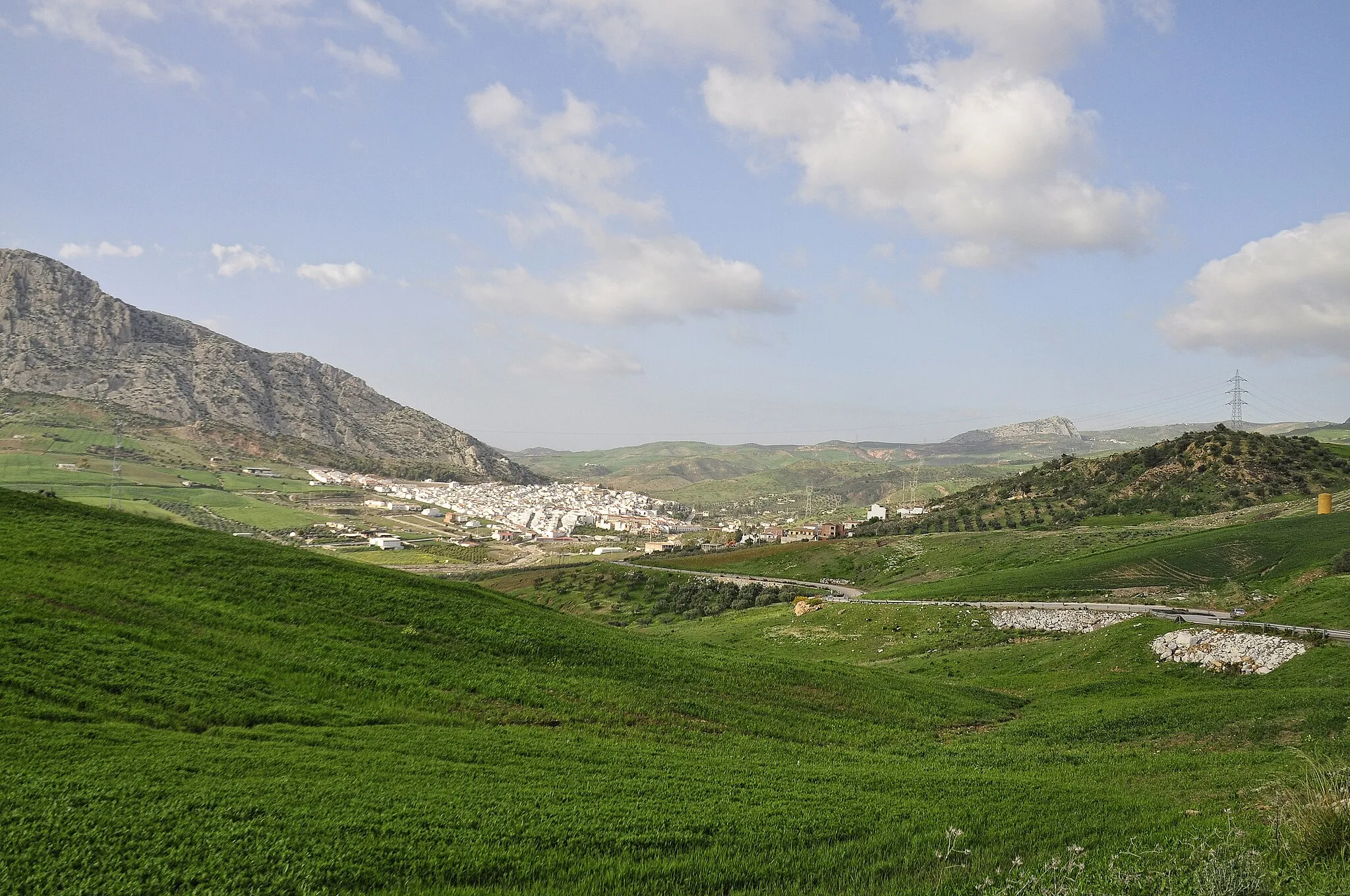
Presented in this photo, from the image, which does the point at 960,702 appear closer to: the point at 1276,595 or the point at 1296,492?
the point at 1276,595

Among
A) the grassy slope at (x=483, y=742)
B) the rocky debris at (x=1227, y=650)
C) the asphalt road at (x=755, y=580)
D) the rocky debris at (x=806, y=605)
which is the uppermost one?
the grassy slope at (x=483, y=742)

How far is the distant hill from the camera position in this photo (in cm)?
9762

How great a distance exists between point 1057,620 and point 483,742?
141ft

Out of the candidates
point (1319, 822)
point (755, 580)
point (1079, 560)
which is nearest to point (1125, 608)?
point (1079, 560)

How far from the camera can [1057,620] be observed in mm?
47562

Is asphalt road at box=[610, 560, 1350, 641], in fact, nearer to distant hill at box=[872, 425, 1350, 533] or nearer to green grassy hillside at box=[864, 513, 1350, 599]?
green grassy hillside at box=[864, 513, 1350, 599]

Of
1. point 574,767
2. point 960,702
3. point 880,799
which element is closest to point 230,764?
point 574,767

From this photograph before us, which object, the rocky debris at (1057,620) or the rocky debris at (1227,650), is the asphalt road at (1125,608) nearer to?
the rocky debris at (1057,620)

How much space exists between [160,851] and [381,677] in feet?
36.8

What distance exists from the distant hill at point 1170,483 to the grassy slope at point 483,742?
79.3 m

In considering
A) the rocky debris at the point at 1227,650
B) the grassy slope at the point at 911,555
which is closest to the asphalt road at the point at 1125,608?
the rocky debris at the point at 1227,650

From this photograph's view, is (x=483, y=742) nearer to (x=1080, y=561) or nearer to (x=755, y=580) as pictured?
(x=1080, y=561)

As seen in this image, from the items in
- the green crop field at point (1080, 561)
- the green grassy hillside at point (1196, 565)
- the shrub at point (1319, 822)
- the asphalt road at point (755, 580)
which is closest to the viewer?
the shrub at point (1319, 822)

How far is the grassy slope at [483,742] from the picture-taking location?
9883 millimetres
